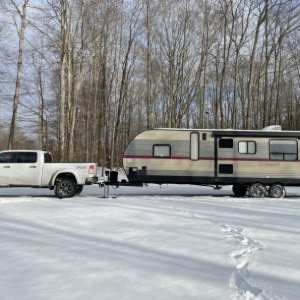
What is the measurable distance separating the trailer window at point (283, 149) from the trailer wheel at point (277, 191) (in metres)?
1.21

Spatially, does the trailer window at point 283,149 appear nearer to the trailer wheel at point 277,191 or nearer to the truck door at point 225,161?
the trailer wheel at point 277,191

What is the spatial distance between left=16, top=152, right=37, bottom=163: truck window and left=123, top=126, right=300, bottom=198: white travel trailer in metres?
3.64

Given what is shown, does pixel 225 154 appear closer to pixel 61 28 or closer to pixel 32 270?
pixel 32 270

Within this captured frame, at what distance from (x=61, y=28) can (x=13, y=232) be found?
22.6m

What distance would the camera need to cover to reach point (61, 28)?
28.2 m

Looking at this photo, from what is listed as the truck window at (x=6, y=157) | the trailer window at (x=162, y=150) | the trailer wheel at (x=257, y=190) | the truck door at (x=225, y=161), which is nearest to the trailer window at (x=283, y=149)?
the trailer wheel at (x=257, y=190)

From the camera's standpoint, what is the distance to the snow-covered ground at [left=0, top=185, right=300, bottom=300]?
4.90 metres

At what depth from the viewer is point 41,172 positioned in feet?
52.7

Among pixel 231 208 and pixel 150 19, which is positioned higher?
pixel 150 19

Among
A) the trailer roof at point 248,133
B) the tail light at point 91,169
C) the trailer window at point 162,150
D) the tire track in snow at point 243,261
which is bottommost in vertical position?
the tire track in snow at point 243,261

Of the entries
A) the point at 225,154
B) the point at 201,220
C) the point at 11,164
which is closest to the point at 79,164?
the point at 11,164

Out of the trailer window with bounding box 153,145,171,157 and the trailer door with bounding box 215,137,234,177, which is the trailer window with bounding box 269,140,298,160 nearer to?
the trailer door with bounding box 215,137,234,177

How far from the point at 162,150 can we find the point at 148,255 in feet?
35.2

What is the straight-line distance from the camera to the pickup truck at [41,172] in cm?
1598
